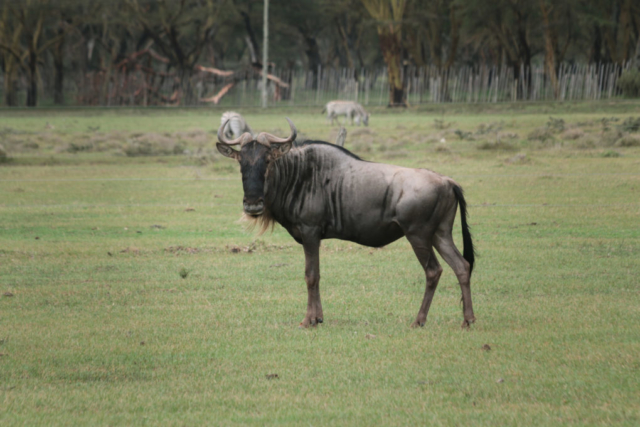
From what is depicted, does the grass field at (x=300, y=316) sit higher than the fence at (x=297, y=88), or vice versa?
the fence at (x=297, y=88)

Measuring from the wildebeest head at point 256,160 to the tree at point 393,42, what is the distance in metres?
37.5

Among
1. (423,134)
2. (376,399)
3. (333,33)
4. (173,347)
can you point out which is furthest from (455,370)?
(333,33)

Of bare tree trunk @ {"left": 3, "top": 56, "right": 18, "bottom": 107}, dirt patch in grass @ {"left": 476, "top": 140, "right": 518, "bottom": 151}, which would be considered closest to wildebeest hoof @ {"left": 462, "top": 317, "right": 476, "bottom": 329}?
dirt patch in grass @ {"left": 476, "top": 140, "right": 518, "bottom": 151}

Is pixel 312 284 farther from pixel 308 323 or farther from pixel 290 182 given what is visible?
pixel 290 182

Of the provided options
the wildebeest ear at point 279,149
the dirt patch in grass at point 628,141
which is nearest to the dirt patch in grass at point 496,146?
the dirt patch in grass at point 628,141

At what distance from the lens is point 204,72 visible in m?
52.5

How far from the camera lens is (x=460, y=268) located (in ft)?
27.5

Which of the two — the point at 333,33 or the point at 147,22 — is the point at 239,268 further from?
the point at 333,33

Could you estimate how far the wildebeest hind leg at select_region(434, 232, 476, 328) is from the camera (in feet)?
27.3

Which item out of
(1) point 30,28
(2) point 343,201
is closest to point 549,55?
(1) point 30,28

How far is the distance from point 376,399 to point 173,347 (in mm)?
2274

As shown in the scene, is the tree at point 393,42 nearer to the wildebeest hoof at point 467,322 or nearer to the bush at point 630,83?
the bush at point 630,83

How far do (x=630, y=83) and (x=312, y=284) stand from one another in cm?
3174

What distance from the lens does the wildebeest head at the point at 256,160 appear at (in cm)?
821
